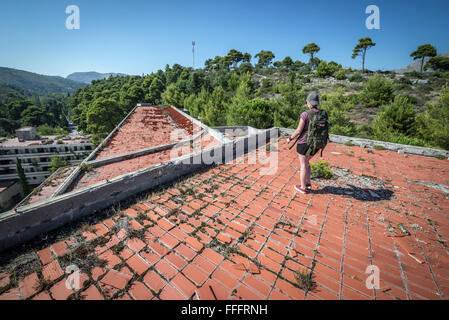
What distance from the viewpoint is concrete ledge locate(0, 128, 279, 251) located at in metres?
2.04

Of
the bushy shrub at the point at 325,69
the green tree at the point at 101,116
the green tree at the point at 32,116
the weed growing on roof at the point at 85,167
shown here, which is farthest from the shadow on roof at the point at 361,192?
the green tree at the point at 32,116

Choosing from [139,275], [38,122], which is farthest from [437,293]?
[38,122]

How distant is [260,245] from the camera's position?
2195 millimetres

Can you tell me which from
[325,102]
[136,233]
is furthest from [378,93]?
[136,233]

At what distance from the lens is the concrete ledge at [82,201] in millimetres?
2037

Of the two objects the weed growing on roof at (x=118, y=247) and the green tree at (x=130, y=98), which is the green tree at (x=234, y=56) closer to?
the green tree at (x=130, y=98)

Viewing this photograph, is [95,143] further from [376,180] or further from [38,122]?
[38,122]

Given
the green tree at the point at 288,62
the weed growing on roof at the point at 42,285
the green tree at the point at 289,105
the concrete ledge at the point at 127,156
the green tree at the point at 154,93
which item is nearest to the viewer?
the weed growing on roof at the point at 42,285

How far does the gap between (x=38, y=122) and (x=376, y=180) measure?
263 ft

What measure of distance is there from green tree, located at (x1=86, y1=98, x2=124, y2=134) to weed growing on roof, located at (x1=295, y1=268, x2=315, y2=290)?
30.8 meters

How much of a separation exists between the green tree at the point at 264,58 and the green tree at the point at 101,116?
51.0 m

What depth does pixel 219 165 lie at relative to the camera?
15.5 ft

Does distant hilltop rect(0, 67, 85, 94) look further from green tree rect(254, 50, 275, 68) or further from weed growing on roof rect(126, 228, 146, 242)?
weed growing on roof rect(126, 228, 146, 242)

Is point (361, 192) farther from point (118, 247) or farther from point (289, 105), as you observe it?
point (289, 105)
